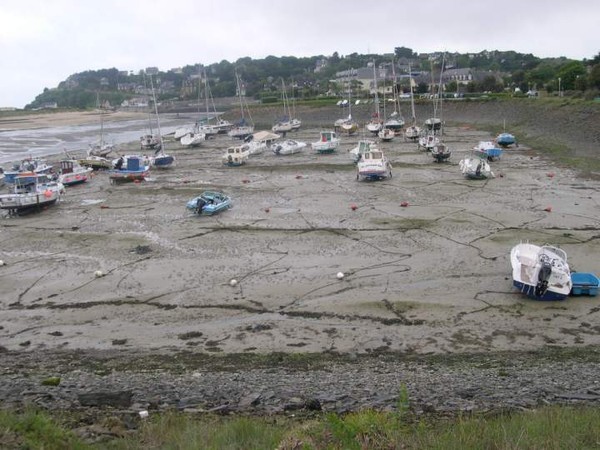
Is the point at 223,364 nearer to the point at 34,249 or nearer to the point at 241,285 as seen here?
the point at 241,285

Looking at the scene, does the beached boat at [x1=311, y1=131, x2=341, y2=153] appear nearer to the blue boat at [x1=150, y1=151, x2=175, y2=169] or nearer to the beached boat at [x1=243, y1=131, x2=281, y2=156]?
the beached boat at [x1=243, y1=131, x2=281, y2=156]

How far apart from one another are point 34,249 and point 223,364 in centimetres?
1334

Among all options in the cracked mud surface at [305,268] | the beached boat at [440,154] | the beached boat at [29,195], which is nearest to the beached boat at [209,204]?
the cracked mud surface at [305,268]

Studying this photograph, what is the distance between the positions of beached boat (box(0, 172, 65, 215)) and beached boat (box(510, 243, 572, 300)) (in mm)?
23645

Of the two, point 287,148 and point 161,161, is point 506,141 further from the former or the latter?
point 161,161

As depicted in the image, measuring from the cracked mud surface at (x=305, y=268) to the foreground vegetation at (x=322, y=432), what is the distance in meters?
4.13

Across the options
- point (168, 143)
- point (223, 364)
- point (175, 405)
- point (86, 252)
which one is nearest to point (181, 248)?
point (86, 252)

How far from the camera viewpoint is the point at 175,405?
9500mm

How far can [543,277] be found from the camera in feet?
46.5

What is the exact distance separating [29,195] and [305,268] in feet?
57.3

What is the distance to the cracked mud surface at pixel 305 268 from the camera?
13242mm

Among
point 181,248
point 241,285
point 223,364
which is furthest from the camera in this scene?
point 181,248

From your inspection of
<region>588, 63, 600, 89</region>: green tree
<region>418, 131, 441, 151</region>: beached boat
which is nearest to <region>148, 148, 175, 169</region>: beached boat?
<region>418, 131, 441, 151</region>: beached boat

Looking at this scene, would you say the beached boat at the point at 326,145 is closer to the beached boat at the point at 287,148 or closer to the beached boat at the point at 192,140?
the beached boat at the point at 287,148
